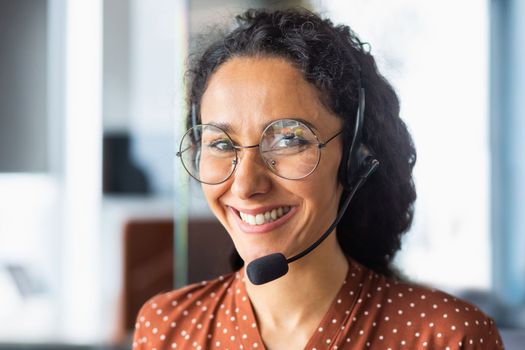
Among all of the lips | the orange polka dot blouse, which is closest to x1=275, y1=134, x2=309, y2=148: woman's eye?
the lips

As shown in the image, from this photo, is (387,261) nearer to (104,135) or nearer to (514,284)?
(514,284)

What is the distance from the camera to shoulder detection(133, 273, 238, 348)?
1.47 meters

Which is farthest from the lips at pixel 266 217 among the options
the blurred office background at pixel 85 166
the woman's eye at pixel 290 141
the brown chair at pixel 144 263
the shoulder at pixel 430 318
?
the brown chair at pixel 144 263

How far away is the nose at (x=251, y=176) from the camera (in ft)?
4.11

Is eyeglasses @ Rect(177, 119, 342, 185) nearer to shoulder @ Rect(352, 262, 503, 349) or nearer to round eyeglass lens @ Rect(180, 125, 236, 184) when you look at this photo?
round eyeglass lens @ Rect(180, 125, 236, 184)

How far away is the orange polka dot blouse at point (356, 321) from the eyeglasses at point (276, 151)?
239 millimetres

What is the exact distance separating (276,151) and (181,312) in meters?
0.41

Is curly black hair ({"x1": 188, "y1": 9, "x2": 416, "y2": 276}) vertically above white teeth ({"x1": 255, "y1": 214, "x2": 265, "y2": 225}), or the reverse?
curly black hair ({"x1": 188, "y1": 9, "x2": 416, "y2": 276})

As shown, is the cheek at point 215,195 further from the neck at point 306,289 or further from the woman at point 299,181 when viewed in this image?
the neck at point 306,289

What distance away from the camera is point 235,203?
4.26 feet

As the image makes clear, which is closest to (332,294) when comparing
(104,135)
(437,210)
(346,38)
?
(346,38)

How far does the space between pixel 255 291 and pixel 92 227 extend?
7.29ft

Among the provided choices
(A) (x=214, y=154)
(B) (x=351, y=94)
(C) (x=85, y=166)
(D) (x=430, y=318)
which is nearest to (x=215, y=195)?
(A) (x=214, y=154)

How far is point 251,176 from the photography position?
1.26m
